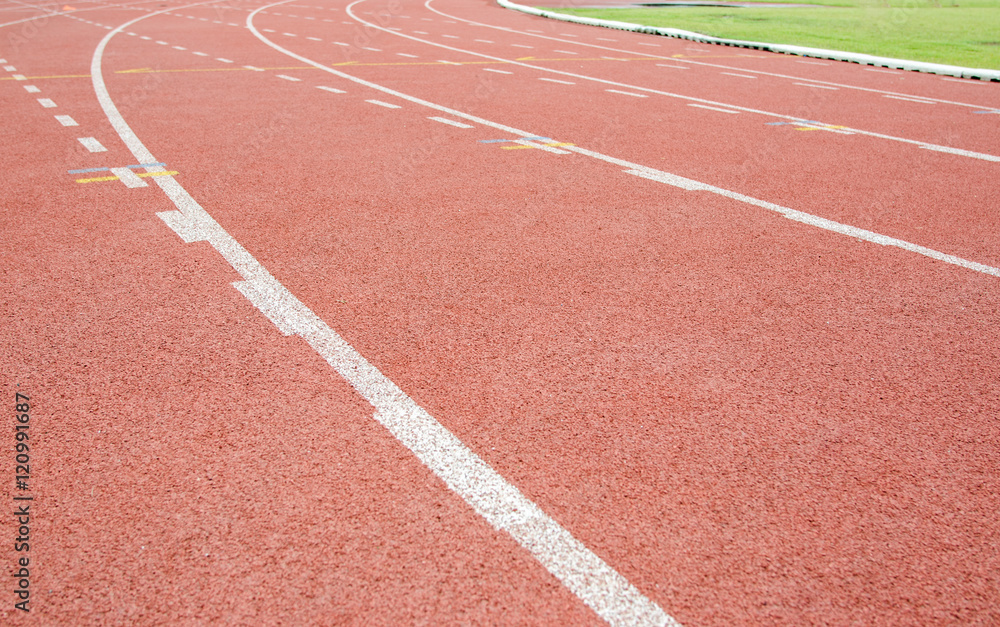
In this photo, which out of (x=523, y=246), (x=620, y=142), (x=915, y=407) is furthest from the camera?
(x=620, y=142)

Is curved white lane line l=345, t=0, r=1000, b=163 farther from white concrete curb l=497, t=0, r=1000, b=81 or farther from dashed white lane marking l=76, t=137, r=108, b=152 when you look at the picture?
dashed white lane marking l=76, t=137, r=108, b=152

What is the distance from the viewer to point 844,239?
5863mm

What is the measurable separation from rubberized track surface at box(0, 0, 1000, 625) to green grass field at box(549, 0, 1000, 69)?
38.8 ft

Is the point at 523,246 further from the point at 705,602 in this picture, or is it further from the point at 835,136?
the point at 835,136

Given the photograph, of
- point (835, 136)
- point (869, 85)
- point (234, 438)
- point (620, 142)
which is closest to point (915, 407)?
point (234, 438)

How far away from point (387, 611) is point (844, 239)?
452 centimetres

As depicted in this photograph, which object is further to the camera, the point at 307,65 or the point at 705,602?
the point at 307,65

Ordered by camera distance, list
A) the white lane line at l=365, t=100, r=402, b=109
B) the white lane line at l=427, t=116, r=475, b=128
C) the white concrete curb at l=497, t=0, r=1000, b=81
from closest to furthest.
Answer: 1. the white lane line at l=427, t=116, r=475, b=128
2. the white lane line at l=365, t=100, r=402, b=109
3. the white concrete curb at l=497, t=0, r=1000, b=81

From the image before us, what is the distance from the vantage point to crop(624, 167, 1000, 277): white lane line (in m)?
5.53

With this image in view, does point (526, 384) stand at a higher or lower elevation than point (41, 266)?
higher

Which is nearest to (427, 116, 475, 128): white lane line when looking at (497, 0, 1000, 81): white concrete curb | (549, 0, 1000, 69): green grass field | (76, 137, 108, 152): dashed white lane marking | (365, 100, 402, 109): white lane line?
(365, 100, 402, 109): white lane line

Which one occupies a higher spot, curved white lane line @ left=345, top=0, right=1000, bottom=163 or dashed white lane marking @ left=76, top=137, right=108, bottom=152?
curved white lane line @ left=345, top=0, right=1000, bottom=163

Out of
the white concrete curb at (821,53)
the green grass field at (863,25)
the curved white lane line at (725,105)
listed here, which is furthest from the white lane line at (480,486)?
the green grass field at (863,25)

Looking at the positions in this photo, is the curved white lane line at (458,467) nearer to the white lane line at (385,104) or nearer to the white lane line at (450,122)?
the white lane line at (450,122)
